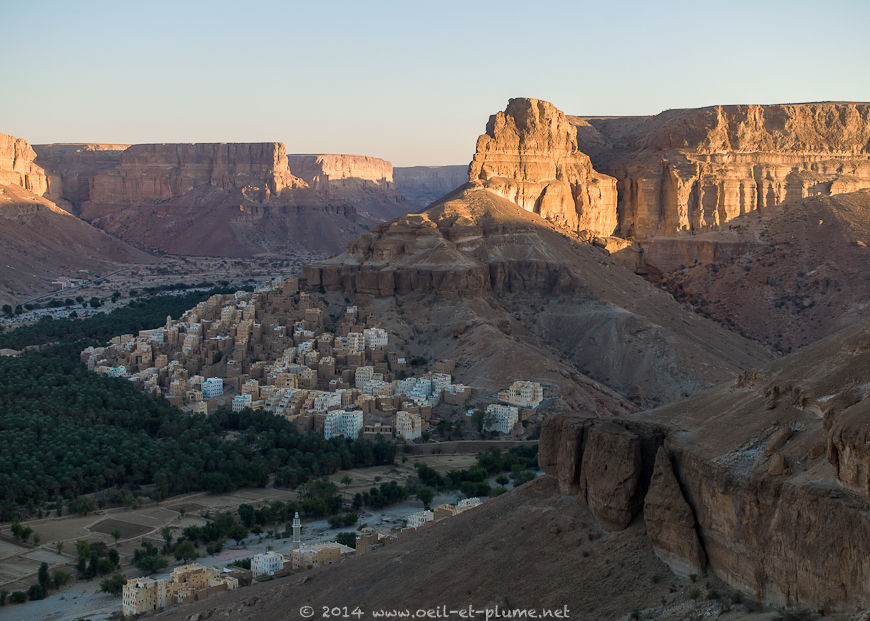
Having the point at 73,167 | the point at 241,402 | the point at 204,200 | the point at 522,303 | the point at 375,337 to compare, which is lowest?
the point at 241,402

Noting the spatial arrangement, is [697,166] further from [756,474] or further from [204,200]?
[204,200]

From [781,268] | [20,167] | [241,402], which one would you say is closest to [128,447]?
[241,402]

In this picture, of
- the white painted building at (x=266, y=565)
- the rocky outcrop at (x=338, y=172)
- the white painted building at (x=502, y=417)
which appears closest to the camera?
the white painted building at (x=266, y=565)

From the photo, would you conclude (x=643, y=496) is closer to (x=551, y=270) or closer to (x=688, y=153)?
(x=551, y=270)

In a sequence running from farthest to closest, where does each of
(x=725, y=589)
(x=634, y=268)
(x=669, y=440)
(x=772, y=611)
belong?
1. (x=634, y=268)
2. (x=669, y=440)
3. (x=725, y=589)
4. (x=772, y=611)

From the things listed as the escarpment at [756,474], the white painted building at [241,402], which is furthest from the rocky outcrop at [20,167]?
the escarpment at [756,474]

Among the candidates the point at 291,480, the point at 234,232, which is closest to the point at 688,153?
the point at 291,480

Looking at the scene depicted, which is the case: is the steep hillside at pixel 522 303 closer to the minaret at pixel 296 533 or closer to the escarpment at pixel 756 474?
the minaret at pixel 296 533
